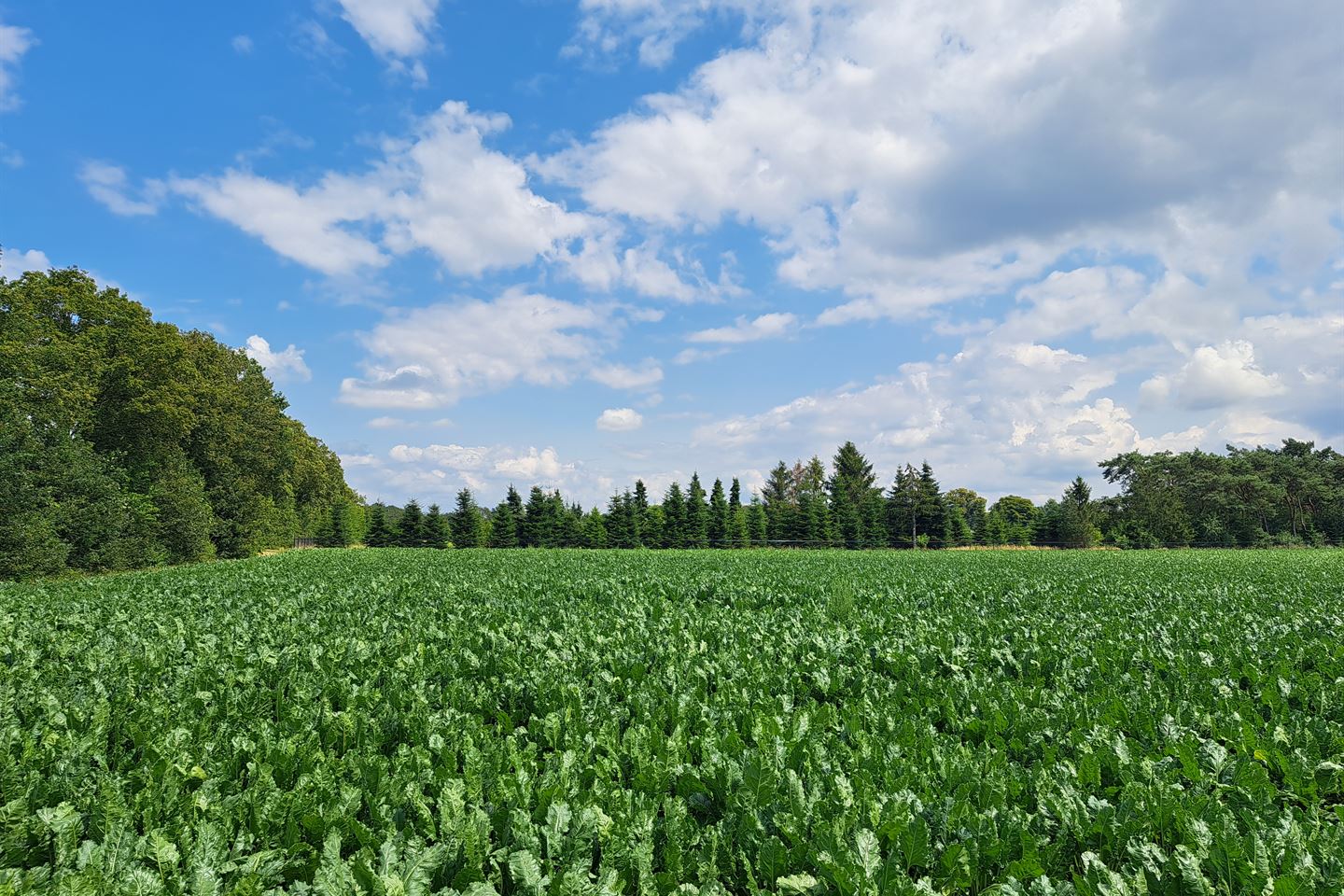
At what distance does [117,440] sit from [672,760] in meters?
42.4

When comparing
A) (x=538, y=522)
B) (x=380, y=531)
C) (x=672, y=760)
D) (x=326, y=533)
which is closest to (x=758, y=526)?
(x=538, y=522)

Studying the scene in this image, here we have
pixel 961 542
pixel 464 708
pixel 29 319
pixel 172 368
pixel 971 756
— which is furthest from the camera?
pixel 961 542

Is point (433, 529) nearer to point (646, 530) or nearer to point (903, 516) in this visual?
point (646, 530)

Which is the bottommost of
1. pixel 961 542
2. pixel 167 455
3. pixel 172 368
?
pixel 961 542

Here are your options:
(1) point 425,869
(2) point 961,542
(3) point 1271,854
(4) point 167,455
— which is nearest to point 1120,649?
(3) point 1271,854

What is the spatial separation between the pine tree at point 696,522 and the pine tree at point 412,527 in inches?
1224

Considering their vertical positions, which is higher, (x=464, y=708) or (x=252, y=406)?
(x=252, y=406)

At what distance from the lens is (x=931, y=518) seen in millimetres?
79000

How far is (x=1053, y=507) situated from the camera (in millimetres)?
105875

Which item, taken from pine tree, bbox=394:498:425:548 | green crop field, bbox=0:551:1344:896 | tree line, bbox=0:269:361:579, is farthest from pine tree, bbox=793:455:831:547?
green crop field, bbox=0:551:1344:896

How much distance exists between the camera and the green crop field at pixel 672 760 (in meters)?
3.17

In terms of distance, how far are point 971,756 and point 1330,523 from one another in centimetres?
11620

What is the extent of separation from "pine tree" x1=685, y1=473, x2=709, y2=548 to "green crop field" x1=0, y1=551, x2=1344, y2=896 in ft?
216

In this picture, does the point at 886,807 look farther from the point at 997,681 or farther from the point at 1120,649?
the point at 1120,649
